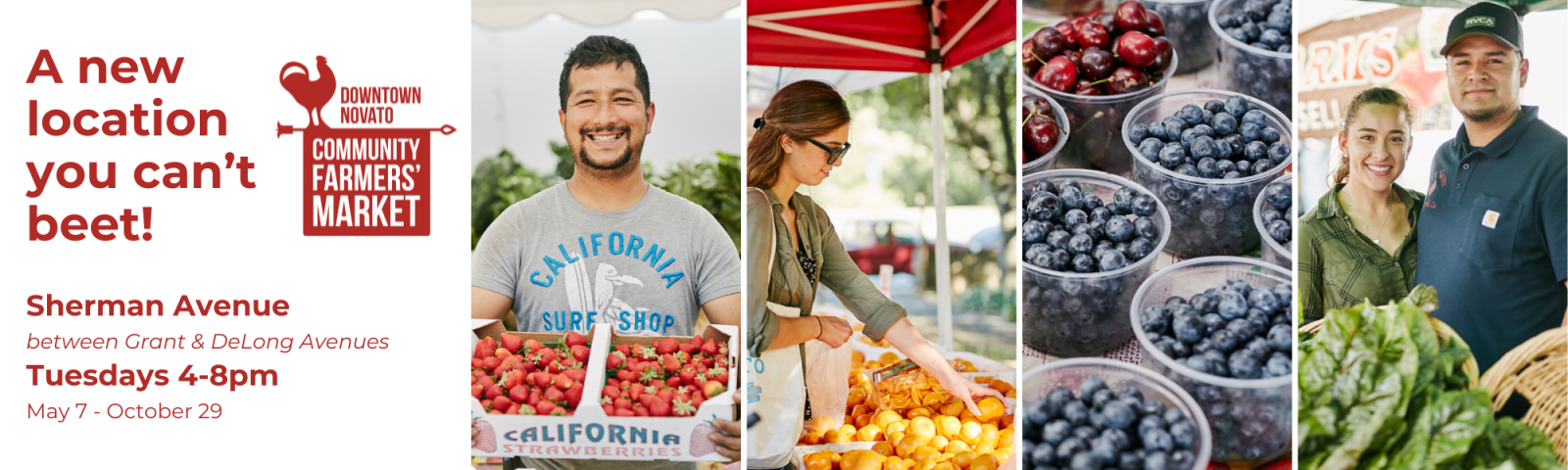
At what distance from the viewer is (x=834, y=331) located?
3.55m

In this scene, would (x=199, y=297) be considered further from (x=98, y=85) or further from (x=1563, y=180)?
(x=1563, y=180)

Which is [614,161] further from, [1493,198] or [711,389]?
[1493,198]

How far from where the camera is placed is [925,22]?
3773mm

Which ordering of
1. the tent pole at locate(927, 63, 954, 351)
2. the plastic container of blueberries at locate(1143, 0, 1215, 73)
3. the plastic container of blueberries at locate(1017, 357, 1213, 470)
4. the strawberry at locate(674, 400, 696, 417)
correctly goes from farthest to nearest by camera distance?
1. the tent pole at locate(927, 63, 954, 351)
2. the strawberry at locate(674, 400, 696, 417)
3. the plastic container of blueberries at locate(1143, 0, 1215, 73)
4. the plastic container of blueberries at locate(1017, 357, 1213, 470)

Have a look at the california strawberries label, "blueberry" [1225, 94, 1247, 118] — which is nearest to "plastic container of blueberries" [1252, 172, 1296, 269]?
"blueberry" [1225, 94, 1247, 118]

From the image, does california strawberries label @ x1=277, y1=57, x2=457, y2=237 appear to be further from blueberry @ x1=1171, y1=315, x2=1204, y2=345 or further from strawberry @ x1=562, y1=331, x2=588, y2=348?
blueberry @ x1=1171, y1=315, x2=1204, y2=345

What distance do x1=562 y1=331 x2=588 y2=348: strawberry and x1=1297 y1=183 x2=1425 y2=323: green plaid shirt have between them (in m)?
2.53

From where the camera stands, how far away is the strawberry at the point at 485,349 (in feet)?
9.68

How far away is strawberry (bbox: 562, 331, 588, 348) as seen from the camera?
2.93m

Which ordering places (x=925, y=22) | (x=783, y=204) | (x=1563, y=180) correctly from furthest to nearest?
1. (x=925, y=22)
2. (x=783, y=204)
3. (x=1563, y=180)

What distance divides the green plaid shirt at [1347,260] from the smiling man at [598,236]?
2.10m

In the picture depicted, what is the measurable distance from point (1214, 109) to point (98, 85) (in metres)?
3.94

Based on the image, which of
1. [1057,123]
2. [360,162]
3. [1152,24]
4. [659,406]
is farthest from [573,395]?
[1152,24]

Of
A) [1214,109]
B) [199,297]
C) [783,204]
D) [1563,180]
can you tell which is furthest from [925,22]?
[199,297]
